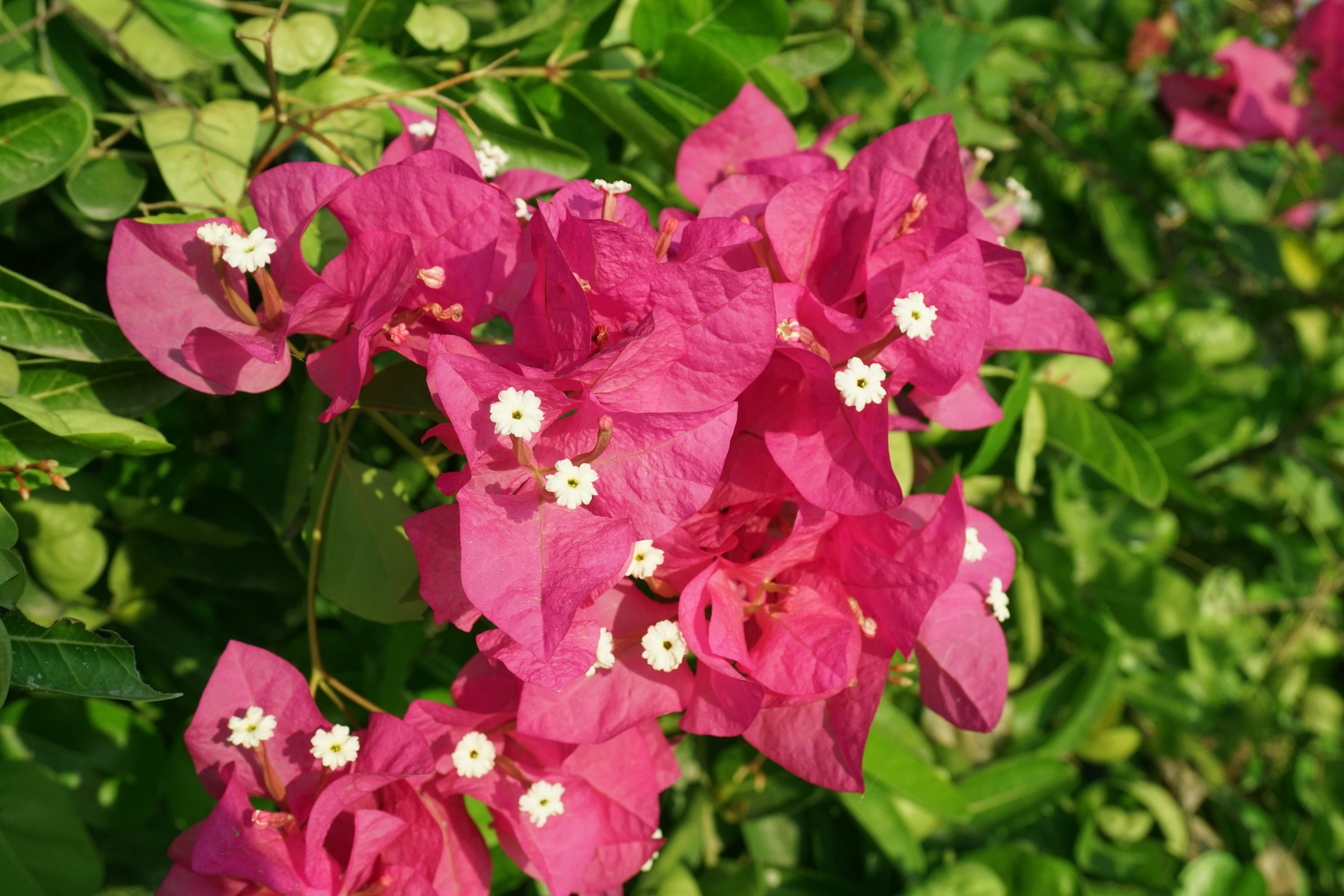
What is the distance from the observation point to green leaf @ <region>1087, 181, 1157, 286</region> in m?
1.37

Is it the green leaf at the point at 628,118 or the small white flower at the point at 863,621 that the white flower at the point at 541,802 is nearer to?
the small white flower at the point at 863,621

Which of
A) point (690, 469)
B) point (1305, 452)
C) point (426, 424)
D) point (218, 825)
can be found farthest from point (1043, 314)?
point (1305, 452)

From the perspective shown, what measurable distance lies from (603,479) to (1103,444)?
589 millimetres

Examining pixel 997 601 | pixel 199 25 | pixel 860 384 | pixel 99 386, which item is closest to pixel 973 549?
pixel 997 601

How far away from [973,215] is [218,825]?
593 millimetres

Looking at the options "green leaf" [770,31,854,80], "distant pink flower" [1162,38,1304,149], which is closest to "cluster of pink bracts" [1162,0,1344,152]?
"distant pink flower" [1162,38,1304,149]

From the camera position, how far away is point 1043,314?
0.67m

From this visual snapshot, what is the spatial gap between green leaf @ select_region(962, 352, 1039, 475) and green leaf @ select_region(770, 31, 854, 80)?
0.38 m

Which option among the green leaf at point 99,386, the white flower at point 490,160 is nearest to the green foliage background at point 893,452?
the green leaf at point 99,386

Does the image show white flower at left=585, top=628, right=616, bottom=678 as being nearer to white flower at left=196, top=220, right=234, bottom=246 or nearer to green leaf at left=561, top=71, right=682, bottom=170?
white flower at left=196, top=220, right=234, bottom=246

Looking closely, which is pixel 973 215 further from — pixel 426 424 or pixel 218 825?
pixel 218 825

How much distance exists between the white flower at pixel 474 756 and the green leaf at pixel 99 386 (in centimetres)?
32

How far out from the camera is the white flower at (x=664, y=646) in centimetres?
54

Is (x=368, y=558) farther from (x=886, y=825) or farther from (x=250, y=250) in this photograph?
(x=886, y=825)
